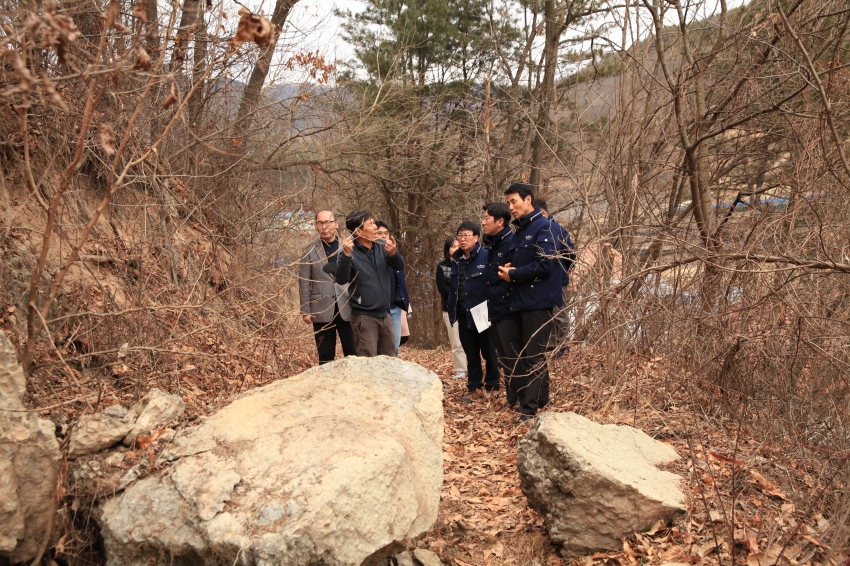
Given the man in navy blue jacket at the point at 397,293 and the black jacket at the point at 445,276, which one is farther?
the black jacket at the point at 445,276

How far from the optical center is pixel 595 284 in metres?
6.89

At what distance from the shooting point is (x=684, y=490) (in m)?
4.17

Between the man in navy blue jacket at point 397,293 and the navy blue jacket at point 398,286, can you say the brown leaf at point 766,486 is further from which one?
→ the navy blue jacket at point 398,286

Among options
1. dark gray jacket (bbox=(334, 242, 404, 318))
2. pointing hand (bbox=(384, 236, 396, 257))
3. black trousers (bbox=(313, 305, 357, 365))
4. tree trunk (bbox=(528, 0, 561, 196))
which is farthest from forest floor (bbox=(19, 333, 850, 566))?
tree trunk (bbox=(528, 0, 561, 196))

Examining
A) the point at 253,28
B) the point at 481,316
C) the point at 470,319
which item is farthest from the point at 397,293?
the point at 253,28

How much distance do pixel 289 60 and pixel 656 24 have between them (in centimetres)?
600

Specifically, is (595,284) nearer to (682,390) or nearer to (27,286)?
(682,390)

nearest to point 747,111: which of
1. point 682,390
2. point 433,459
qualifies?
point 682,390

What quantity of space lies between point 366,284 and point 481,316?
3.98ft

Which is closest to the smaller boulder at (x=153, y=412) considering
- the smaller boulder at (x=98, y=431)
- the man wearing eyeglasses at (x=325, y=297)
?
the smaller boulder at (x=98, y=431)

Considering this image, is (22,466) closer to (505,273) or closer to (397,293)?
(505,273)

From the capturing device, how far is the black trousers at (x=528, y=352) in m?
6.09

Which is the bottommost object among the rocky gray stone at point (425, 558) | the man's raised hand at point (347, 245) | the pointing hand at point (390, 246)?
the rocky gray stone at point (425, 558)

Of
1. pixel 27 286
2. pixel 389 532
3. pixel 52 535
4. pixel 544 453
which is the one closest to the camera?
pixel 389 532
